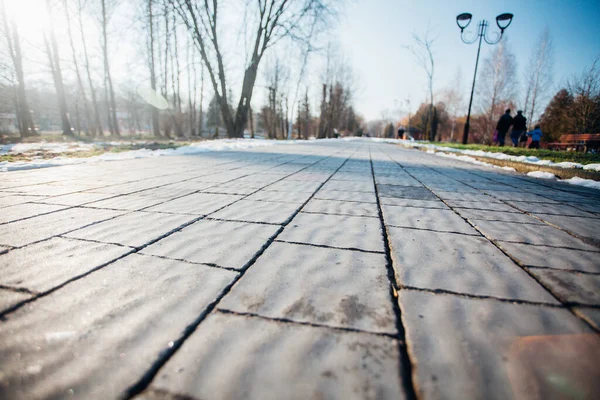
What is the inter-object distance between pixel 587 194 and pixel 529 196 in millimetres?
1063

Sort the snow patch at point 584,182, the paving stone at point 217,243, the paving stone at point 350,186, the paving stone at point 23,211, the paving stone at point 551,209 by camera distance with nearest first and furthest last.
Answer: the paving stone at point 217,243 < the paving stone at point 23,211 < the paving stone at point 551,209 < the paving stone at point 350,186 < the snow patch at point 584,182

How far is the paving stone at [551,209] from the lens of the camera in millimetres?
2463

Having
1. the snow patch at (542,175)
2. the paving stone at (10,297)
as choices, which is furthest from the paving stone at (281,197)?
the snow patch at (542,175)

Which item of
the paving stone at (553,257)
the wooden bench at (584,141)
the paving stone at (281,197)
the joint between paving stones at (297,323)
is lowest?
the joint between paving stones at (297,323)

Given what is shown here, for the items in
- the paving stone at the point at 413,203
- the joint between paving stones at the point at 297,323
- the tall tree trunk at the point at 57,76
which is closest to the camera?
the joint between paving stones at the point at 297,323

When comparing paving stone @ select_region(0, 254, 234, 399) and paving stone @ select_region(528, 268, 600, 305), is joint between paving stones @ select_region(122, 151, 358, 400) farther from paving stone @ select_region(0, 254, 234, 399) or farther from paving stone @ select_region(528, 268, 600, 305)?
paving stone @ select_region(528, 268, 600, 305)

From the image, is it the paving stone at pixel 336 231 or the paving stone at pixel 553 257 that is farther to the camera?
the paving stone at pixel 336 231

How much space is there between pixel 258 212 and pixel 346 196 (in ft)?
3.63

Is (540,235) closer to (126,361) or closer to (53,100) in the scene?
(126,361)

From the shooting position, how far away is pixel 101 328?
0.88m

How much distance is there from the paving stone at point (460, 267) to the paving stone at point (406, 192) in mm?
1241

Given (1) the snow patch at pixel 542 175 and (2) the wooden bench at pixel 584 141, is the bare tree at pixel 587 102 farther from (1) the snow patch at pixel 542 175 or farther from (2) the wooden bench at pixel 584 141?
(1) the snow patch at pixel 542 175

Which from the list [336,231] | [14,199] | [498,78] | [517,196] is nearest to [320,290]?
[336,231]

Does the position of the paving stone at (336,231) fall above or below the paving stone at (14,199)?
below
